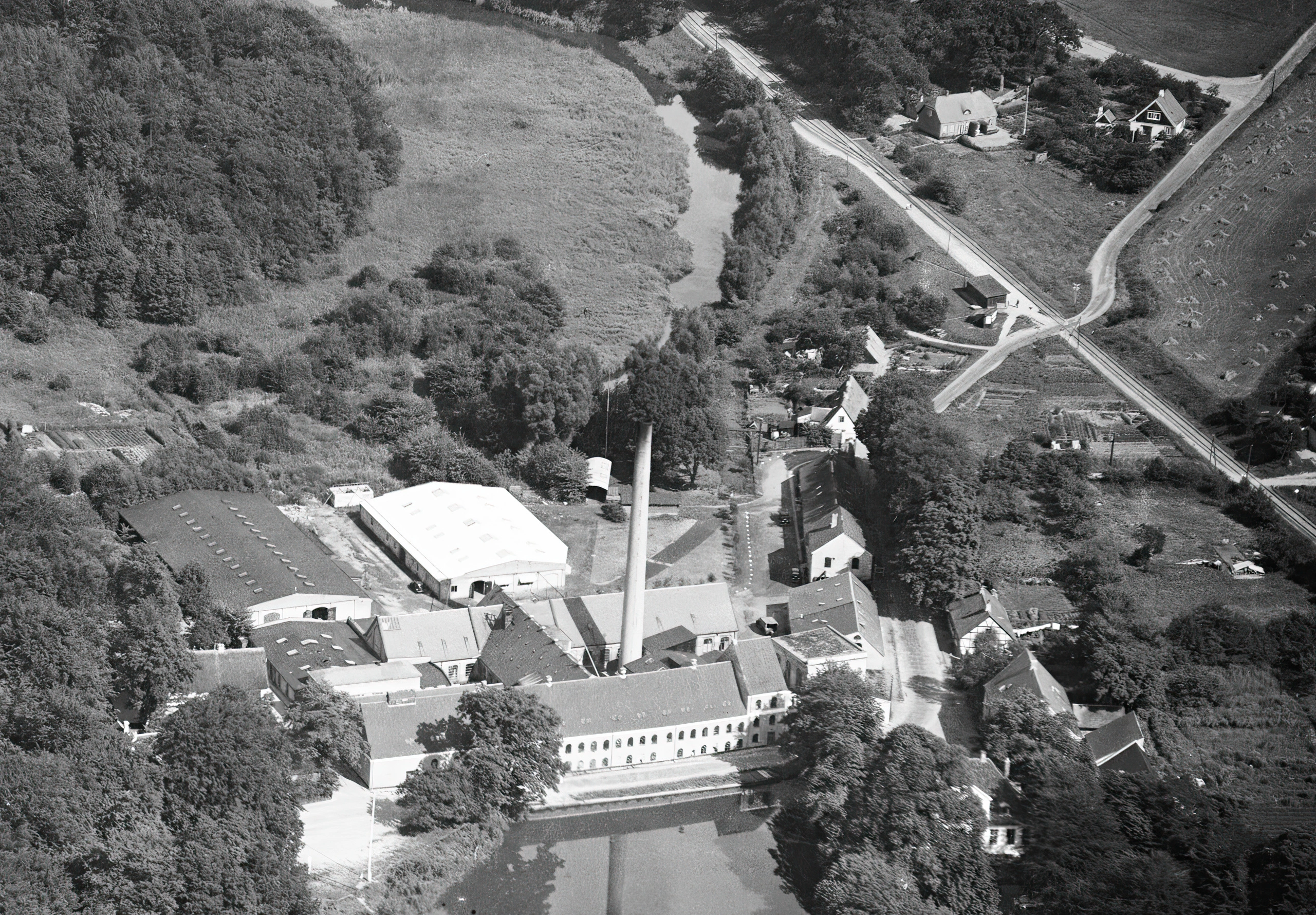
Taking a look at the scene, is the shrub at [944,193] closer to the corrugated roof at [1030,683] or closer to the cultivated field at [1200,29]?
the cultivated field at [1200,29]

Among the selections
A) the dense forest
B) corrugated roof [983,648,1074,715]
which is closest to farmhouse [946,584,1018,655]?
corrugated roof [983,648,1074,715]

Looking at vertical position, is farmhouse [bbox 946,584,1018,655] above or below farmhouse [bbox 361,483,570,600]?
above

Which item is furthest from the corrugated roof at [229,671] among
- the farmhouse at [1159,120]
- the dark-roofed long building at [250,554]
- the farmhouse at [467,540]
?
the farmhouse at [1159,120]

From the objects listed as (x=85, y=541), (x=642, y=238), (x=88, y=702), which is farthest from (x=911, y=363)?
(x=88, y=702)

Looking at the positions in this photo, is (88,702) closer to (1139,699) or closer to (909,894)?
(909,894)

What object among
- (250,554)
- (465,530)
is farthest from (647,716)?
(250,554)

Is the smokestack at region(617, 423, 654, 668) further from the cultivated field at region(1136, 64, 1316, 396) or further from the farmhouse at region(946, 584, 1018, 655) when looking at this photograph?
the cultivated field at region(1136, 64, 1316, 396)
